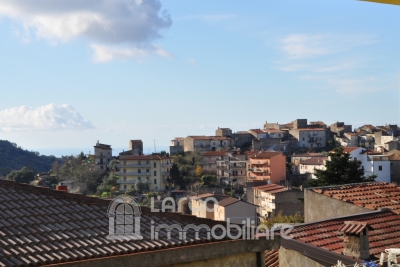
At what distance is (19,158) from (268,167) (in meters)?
38.1

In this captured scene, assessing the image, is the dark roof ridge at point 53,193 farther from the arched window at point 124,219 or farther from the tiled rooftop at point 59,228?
the arched window at point 124,219

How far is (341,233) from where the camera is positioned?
23.5 feet

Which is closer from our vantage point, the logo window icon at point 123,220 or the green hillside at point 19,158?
the logo window icon at point 123,220

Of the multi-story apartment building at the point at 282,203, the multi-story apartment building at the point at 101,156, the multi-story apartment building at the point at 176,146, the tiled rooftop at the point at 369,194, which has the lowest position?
the multi-story apartment building at the point at 282,203

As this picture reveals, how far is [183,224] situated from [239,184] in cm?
5220

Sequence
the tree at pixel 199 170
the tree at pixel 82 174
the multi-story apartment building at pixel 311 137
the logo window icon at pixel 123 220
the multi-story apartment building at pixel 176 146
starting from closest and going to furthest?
the logo window icon at pixel 123 220 < the tree at pixel 82 174 < the tree at pixel 199 170 < the multi-story apartment building at pixel 176 146 < the multi-story apartment building at pixel 311 137


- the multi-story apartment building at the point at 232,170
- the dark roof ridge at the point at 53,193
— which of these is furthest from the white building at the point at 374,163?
the dark roof ridge at the point at 53,193

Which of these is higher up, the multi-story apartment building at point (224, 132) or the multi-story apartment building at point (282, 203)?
the multi-story apartment building at point (224, 132)

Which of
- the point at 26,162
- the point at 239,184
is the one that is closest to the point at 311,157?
the point at 239,184

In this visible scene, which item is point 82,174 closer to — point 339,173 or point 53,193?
point 339,173

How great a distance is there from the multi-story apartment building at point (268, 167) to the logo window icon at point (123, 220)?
4855cm

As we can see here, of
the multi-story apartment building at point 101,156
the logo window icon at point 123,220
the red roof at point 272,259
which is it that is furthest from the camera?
the multi-story apartment building at point 101,156

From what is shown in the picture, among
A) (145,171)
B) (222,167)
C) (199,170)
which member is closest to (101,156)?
(145,171)

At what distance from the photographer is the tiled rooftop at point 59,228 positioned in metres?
3.68
